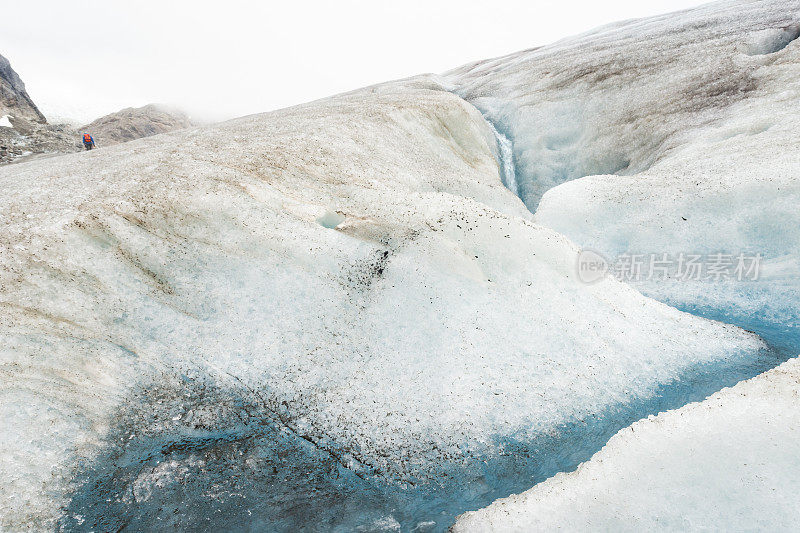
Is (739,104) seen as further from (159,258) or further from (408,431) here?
(159,258)

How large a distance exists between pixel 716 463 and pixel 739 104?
858 inches

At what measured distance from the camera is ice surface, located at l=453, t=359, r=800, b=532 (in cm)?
567

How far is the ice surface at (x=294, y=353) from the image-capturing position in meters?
6.97

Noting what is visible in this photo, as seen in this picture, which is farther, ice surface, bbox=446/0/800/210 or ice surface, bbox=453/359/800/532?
ice surface, bbox=446/0/800/210

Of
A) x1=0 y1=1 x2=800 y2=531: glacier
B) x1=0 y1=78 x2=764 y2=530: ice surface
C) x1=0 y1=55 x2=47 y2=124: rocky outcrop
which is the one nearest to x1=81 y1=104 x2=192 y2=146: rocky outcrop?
x1=0 y1=55 x2=47 y2=124: rocky outcrop

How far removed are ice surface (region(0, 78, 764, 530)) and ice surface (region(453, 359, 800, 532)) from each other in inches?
42.8

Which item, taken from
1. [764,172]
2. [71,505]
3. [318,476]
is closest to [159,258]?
[71,505]

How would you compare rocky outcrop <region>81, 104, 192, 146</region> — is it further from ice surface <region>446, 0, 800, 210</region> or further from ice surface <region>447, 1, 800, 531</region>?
ice surface <region>446, 0, 800, 210</region>

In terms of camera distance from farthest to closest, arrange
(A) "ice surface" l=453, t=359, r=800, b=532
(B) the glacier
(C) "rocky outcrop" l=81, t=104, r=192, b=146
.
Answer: (C) "rocky outcrop" l=81, t=104, r=192, b=146
(B) the glacier
(A) "ice surface" l=453, t=359, r=800, b=532

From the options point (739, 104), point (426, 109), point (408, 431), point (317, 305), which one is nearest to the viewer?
point (408, 431)

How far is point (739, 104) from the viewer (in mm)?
21547

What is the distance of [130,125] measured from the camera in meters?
69.9

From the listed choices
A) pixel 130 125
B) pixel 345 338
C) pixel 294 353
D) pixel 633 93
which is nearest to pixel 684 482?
pixel 345 338

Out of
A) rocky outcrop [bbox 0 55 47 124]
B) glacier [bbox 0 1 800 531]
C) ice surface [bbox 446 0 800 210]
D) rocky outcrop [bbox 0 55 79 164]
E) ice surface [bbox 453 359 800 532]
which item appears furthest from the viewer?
rocky outcrop [bbox 0 55 47 124]
